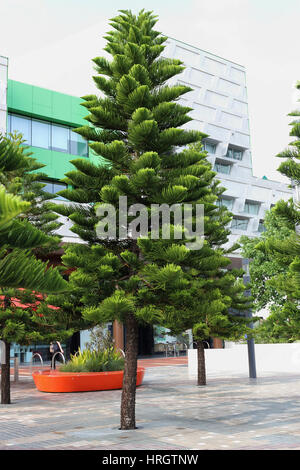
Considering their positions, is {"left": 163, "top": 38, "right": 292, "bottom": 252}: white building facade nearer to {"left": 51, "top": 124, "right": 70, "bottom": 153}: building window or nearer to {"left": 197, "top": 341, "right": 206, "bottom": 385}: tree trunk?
{"left": 51, "top": 124, "right": 70, "bottom": 153}: building window

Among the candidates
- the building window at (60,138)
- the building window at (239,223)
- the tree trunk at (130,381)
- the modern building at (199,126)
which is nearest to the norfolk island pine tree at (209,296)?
the tree trunk at (130,381)

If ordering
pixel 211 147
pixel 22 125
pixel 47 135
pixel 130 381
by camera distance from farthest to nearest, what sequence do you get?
pixel 211 147, pixel 47 135, pixel 22 125, pixel 130 381

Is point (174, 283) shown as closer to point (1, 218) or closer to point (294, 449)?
point (294, 449)


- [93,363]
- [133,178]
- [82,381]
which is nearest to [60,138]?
→ [93,363]

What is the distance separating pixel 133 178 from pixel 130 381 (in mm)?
3580

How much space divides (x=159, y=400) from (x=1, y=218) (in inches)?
369

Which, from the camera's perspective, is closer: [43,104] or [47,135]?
[43,104]

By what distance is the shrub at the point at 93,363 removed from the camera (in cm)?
1554

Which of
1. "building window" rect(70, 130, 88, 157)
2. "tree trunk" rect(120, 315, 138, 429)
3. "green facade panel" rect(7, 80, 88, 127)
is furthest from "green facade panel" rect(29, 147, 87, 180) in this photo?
"tree trunk" rect(120, 315, 138, 429)

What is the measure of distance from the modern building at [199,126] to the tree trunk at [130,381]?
1755cm

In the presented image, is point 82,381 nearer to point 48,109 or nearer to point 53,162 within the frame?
point 53,162

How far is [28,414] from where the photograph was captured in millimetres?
10758

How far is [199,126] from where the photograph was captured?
1485 inches

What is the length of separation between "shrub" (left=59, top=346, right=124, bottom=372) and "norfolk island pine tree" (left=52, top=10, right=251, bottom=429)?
649 cm
